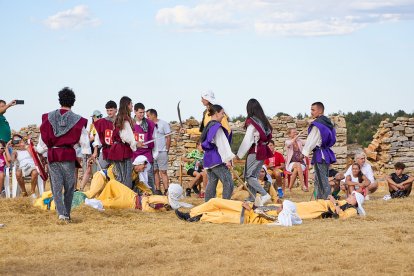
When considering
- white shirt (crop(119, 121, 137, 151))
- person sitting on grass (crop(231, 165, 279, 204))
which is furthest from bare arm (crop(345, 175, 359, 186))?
white shirt (crop(119, 121, 137, 151))

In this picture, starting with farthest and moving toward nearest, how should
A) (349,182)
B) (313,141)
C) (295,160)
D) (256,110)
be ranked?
(295,160) < (349,182) < (313,141) < (256,110)

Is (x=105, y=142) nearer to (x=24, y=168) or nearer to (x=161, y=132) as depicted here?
(x=161, y=132)

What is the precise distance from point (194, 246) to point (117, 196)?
390 cm

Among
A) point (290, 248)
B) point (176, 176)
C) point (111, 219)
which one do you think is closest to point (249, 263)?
point (290, 248)

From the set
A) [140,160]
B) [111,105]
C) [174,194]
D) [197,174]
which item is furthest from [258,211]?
[197,174]

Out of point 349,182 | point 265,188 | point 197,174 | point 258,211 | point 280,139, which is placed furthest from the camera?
point 280,139

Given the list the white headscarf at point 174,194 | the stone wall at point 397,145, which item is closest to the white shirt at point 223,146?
the white headscarf at point 174,194

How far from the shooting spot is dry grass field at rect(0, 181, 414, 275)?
26.7 feet

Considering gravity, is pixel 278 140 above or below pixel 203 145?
above

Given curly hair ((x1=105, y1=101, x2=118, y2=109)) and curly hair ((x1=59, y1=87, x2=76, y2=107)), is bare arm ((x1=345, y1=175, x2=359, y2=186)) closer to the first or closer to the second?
curly hair ((x1=105, y1=101, x2=118, y2=109))

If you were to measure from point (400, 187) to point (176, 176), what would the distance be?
25.3 ft

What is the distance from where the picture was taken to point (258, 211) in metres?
11.4

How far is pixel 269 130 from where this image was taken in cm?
1338

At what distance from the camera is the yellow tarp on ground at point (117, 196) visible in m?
13.0
